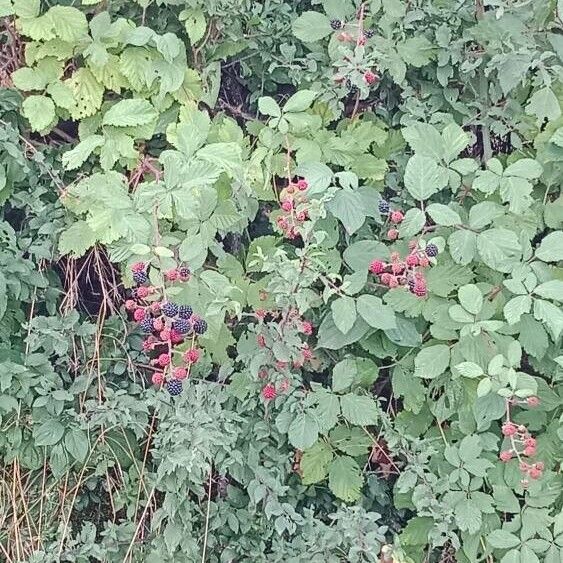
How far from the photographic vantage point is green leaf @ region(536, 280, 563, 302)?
1.49 m

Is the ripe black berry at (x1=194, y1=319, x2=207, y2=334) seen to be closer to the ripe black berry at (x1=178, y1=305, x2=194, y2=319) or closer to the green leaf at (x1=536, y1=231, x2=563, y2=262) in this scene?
→ the ripe black berry at (x1=178, y1=305, x2=194, y2=319)

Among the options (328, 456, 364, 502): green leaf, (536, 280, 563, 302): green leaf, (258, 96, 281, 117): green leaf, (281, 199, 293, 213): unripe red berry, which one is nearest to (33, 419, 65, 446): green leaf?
(328, 456, 364, 502): green leaf

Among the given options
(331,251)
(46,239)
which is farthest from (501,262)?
(46,239)

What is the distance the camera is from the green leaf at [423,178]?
159cm

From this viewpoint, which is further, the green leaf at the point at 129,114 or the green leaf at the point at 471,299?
the green leaf at the point at 129,114

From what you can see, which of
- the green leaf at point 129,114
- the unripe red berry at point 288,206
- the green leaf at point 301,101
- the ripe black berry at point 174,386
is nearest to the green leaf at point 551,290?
the unripe red berry at point 288,206

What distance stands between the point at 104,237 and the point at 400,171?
0.68 metres

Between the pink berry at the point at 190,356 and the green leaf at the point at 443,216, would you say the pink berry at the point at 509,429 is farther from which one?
the pink berry at the point at 190,356

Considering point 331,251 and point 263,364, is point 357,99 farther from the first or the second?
point 263,364

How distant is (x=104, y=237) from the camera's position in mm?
1581

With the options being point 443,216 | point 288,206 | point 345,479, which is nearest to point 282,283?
point 288,206

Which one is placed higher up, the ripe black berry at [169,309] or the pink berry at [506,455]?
the ripe black berry at [169,309]

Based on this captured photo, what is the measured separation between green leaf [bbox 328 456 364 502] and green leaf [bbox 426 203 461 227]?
54 cm

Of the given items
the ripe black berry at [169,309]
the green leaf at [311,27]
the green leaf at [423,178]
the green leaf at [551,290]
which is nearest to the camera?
the ripe black berry at [169,309]
